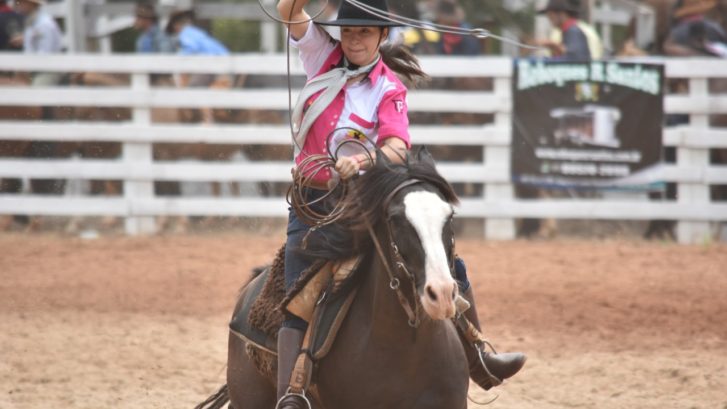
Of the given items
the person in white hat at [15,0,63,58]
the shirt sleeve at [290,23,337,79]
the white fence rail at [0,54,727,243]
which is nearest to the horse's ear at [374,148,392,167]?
the shirt sleeve at [290,23,337,79]

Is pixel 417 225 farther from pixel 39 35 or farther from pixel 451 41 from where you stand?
pixel 39 35

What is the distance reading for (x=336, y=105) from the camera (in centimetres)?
440

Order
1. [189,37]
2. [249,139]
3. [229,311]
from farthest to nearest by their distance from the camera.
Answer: [189,37]
[249,139]
[229,311]

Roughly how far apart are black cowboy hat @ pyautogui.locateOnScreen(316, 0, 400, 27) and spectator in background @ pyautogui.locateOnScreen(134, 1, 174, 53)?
30.5ft

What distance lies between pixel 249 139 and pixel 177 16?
217cm

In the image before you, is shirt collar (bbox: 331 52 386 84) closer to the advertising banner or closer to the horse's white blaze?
the horse's white blaze

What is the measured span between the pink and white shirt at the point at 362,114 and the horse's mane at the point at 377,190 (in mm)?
267

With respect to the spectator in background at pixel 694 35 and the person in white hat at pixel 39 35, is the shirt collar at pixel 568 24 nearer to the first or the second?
the spectator in background at pixel 694 35

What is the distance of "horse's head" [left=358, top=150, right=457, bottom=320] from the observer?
3.60m

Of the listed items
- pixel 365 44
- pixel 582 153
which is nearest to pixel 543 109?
pixel 582 153

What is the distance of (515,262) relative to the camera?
1057 cm

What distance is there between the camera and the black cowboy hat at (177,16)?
43.4 feet

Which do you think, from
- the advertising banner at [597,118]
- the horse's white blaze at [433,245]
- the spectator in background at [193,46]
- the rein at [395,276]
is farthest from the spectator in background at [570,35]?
the horse's white blaze at [433,245]

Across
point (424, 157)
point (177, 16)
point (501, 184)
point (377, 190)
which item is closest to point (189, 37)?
point (177, 16)
